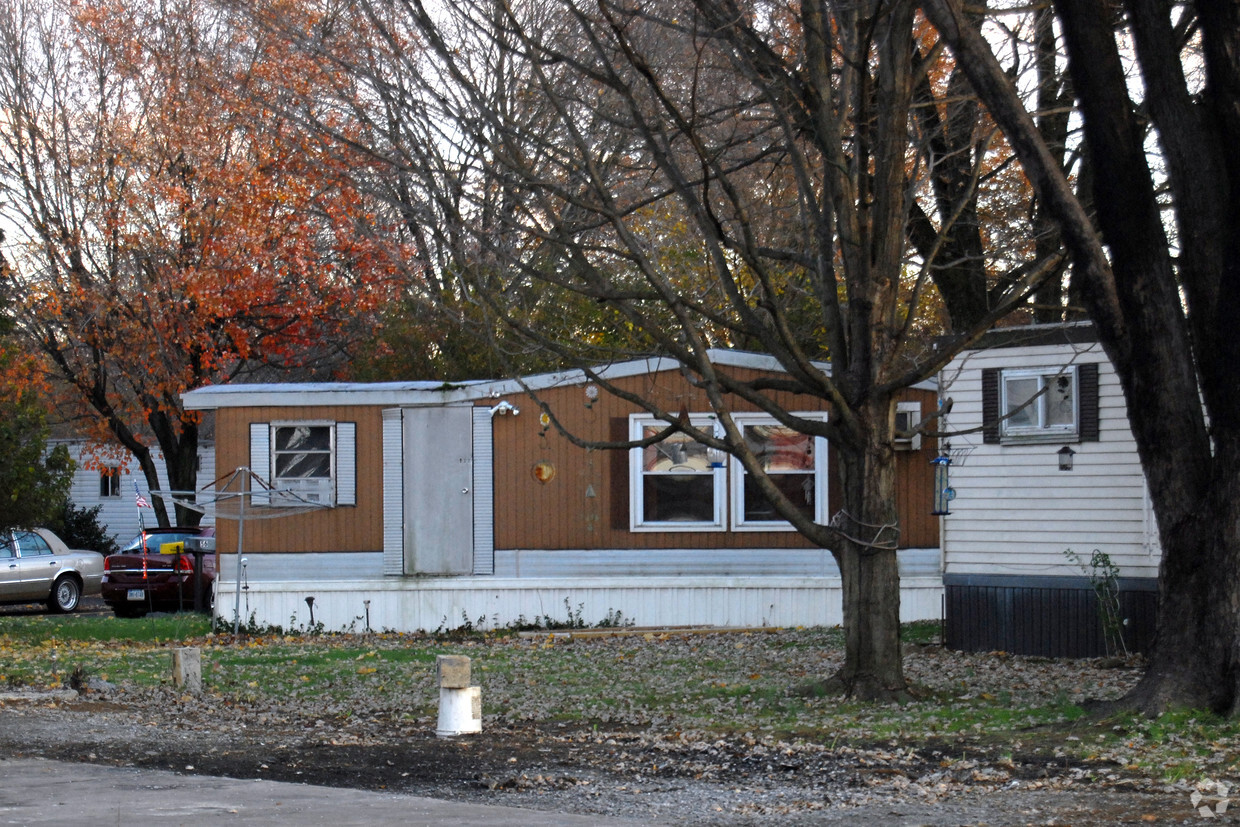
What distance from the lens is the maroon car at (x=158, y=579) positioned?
21.4 m

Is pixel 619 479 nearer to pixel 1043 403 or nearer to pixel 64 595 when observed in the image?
pixel 1043 403

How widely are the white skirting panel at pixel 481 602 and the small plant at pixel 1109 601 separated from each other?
489cm

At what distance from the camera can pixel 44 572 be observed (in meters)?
23.5

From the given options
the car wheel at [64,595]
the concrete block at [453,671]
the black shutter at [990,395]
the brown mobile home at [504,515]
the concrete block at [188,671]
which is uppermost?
the black shutter at [990,395]

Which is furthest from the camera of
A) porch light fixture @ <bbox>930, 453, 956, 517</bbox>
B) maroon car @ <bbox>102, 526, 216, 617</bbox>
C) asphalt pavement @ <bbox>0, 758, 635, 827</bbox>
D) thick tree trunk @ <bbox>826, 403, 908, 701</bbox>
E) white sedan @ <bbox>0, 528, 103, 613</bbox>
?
white sedan @ <bbox>0, 528, 103, 613</bbox>

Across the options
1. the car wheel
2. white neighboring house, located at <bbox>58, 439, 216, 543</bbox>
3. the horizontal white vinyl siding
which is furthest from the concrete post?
white neighboring house, located at <bbox>58, 439, 216, 543</bbox>

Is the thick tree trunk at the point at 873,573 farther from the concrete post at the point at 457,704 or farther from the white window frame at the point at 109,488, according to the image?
the white window frame at the point at 109,488

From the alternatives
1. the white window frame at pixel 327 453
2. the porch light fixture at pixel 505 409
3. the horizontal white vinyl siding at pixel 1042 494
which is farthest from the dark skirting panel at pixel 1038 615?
the white window frame at pixel 327 453

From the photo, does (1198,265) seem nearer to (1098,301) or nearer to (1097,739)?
(1098,301)

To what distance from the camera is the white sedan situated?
2308 centimetres

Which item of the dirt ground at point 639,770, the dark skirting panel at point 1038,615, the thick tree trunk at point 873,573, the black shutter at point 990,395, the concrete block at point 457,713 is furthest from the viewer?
the black shutter at point 990,395

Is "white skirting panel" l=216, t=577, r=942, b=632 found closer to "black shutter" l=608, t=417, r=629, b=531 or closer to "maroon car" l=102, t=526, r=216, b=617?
"black shutter" l=608, t=417, r=629, b=531

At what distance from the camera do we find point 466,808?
656 cm

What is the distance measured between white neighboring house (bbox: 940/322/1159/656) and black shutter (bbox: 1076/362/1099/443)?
11 millimetres
